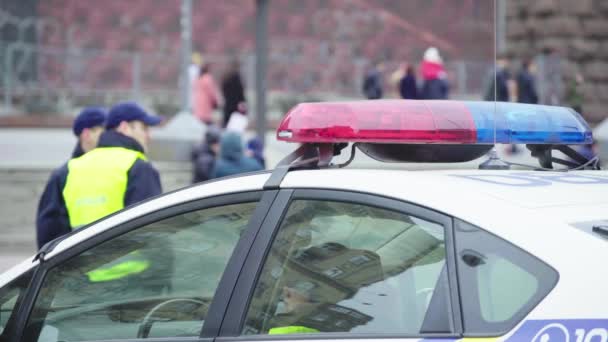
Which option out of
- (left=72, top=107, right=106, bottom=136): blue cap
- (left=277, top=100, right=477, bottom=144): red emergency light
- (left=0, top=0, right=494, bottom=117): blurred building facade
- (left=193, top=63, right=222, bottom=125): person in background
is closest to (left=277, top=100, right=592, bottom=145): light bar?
(left=277, top=100, right=477, bottom=144): red emergency light

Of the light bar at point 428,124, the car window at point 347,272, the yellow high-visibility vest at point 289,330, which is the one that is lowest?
the yellow high-visibility vest at point 289,330

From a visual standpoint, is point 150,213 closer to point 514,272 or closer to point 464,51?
point 514,272

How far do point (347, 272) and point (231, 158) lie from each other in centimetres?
630

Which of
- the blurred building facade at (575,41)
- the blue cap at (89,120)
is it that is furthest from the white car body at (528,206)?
the blurred building facade at (575,41)

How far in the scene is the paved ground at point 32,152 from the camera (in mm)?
9727

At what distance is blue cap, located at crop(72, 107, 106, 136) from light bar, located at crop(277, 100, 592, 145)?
2.97 m

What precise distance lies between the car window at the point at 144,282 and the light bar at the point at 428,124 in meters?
0.33

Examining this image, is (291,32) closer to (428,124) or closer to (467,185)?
(428,124)

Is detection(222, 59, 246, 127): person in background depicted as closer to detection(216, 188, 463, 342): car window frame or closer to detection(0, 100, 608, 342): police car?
detection(0, 100, 608, 342): police car

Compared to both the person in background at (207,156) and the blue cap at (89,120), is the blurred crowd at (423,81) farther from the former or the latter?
the blue cap at (89,120)

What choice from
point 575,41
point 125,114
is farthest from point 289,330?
point 575,41

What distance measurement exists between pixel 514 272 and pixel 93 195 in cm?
292

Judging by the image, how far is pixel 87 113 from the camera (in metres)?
6.02

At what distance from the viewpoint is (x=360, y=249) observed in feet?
9.23
